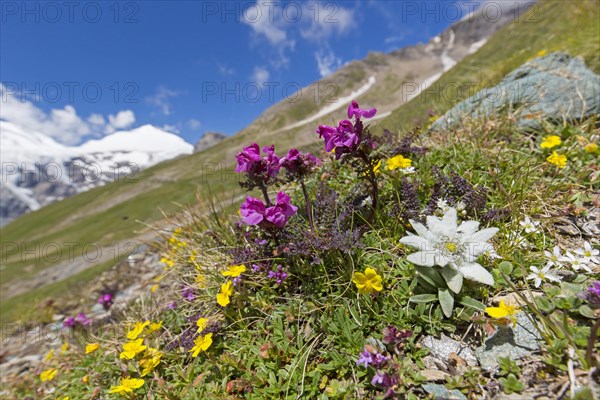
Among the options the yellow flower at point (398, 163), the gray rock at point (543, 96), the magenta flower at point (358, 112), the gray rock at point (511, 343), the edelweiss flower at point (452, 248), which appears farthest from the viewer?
the gray rock at point (543, 96)

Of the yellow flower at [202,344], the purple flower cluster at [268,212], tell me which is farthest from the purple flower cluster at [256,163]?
the yellow flower at [202,344]

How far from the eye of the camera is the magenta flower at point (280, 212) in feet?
10.2

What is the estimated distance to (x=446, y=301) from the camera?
2.53 m

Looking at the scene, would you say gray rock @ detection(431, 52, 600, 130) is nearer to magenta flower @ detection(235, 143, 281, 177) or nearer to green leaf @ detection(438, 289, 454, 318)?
magenta flower @ detection(235, 143, 281, 177)

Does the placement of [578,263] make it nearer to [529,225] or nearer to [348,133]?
[529,225]

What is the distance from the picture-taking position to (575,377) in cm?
195

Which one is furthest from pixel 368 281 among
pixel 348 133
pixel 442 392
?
pixel 348 133

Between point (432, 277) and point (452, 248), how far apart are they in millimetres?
294

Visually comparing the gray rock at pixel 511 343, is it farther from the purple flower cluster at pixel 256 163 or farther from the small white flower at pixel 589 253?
the purple flower cluster at pixel 256 163

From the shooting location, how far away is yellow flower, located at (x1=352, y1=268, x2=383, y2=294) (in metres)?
2.69

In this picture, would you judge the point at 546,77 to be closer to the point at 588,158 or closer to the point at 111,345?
the point at 588,158

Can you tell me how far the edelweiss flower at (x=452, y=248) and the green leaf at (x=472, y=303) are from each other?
0.43ft

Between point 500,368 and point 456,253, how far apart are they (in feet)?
2.83

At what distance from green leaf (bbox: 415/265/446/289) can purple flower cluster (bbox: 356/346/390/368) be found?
0.73 meters
